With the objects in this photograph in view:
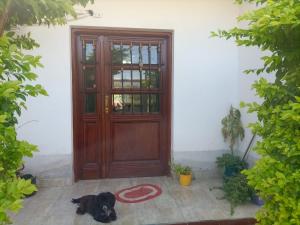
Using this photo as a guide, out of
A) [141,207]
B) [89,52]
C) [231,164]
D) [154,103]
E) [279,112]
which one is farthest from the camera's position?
[154,103]

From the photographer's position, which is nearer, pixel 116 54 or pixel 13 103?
pixel 13 103

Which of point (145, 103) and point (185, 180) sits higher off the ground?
point (145, 103)

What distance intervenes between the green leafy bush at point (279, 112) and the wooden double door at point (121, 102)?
7.30ft

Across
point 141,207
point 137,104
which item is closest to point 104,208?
point 141,207

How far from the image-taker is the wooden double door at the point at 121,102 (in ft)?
12.0

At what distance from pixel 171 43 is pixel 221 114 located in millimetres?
1266

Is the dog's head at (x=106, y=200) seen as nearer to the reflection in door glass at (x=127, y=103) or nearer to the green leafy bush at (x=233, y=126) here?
the reflection in door glass at (x=127, y=103)

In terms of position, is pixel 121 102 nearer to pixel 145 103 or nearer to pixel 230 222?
pixel 145 103

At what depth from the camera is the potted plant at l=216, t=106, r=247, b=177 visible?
11.6ft

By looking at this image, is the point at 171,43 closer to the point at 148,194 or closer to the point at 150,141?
the point at 150,141

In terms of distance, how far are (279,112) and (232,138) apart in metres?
2.46

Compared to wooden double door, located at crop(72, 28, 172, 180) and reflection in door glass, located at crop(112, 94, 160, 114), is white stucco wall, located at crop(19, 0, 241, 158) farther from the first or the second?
reflection in door glass, located at crop(112, 94, 160, 114)

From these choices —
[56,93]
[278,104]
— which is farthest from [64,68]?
[278,104]

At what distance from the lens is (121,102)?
3777 millimetres
